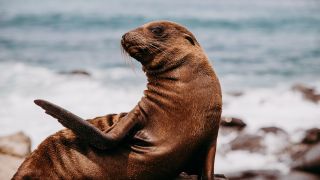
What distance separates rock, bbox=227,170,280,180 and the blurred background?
0.94 feet

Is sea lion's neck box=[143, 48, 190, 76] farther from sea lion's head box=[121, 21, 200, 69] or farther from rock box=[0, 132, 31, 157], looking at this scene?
rock box=[0, 132, 31, 157]

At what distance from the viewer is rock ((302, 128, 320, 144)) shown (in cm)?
820

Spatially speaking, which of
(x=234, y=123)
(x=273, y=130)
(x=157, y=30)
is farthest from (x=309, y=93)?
(x=157, y=30)

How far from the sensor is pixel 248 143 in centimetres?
832

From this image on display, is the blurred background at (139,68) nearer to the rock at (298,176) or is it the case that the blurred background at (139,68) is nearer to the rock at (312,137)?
the rock at (312,137)

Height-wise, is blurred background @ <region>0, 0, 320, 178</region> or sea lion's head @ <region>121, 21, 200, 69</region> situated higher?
sea lion's head @ <region>121, 21, 200, 69</region>

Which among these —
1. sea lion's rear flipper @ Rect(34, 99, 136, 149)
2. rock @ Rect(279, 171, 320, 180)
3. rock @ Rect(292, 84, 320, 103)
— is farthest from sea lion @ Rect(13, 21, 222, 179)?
rock @ Rect(292, 84, 320, 103)

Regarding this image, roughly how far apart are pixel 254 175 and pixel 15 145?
111 inches

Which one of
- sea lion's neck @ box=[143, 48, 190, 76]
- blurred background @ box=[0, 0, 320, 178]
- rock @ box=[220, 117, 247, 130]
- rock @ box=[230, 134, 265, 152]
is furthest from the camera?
blurred background @ box=[0, 0, 320, 178]

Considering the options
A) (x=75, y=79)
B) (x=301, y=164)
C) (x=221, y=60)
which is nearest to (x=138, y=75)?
(x=75, y=79)

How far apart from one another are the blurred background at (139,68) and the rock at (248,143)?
0.09 meters

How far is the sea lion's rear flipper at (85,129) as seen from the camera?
126 inches

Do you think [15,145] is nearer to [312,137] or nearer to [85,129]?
[85,129]

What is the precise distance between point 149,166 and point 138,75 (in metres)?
11.3
